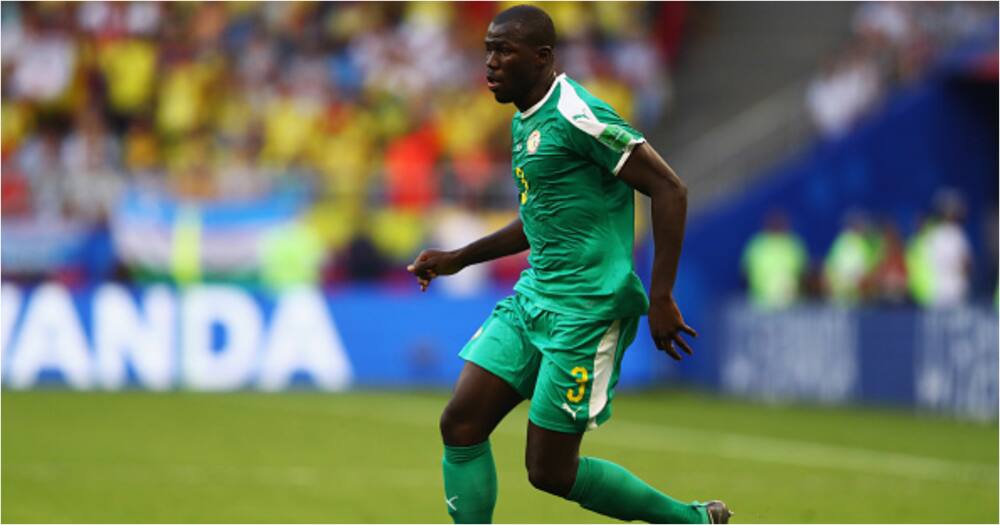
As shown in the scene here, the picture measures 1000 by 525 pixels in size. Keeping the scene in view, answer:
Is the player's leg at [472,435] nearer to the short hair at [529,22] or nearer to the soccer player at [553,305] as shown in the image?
the soccer player at [553,305]

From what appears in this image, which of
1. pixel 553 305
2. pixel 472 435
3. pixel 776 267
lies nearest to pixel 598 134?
pixel 553 305

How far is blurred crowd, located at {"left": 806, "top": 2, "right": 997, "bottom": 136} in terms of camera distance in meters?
22.9

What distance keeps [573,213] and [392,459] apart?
6.27 meters

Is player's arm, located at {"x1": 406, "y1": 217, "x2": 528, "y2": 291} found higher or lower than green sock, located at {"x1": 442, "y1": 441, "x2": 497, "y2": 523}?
higher

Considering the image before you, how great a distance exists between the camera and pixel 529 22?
21.7ft

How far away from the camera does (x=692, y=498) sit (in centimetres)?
1043

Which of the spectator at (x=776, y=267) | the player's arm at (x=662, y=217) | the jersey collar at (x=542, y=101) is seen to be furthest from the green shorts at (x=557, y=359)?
the spectator at (x=776, y=267)

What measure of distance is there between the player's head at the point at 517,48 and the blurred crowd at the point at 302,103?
1389 centimetres

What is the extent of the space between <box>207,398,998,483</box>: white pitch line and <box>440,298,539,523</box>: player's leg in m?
5.48

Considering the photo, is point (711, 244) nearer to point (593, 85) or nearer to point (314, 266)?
point (593, 85)

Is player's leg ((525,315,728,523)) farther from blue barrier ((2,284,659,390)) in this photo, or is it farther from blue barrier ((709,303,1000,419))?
blue barrier ((2,284,659,390))

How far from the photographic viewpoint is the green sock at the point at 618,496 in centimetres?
688

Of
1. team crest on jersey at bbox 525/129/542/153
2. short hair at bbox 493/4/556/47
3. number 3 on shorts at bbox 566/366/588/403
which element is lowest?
number 3 on shorts at bbox 566/366/588/403

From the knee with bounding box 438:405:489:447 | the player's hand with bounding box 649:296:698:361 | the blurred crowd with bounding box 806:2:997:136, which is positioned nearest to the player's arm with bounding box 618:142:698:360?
the player's hand with bounding box 649:296:698:361
